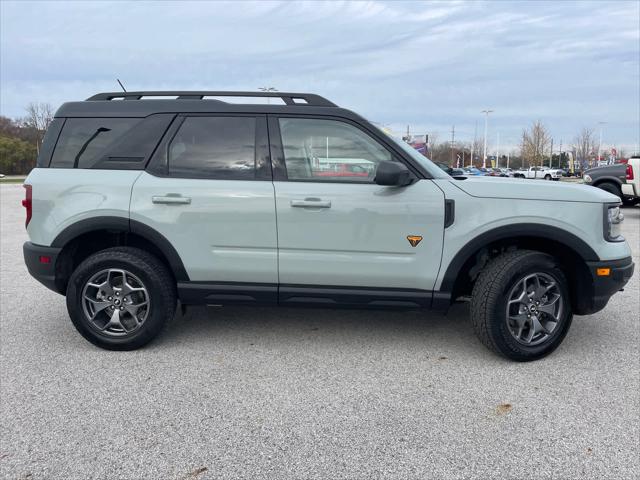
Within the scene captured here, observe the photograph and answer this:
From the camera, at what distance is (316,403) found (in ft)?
10.1

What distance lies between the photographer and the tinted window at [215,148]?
3.77 m

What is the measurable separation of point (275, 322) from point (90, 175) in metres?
1.97

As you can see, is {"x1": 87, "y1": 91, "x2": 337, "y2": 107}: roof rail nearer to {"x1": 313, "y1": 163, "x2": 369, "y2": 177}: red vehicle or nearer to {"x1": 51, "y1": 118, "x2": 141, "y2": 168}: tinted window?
{"x1": 51, "y1": 118, "x2": 141, "y2": 168}: tinted window

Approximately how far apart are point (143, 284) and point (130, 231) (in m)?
0.41

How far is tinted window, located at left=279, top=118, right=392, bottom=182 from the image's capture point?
3.70m

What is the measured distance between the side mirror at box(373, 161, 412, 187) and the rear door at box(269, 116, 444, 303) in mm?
106

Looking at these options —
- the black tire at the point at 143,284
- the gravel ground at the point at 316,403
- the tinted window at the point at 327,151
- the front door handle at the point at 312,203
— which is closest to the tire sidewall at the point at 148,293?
the black tire at the point at 143,284

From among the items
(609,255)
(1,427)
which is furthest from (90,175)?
(609,255)

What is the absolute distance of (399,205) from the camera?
3561 mm

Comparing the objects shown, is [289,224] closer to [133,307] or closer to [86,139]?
[133,307]

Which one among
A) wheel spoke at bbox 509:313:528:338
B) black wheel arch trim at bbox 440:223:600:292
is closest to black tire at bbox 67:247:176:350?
black wheel arch trim at bbox 440:223:600:292

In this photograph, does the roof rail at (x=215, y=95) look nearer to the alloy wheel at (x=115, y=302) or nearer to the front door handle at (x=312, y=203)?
the front door handle at (x=312, y=203)

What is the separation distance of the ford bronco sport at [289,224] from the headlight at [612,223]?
0.6 inches

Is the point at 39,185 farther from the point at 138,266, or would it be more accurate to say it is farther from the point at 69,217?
the point at 138,266
